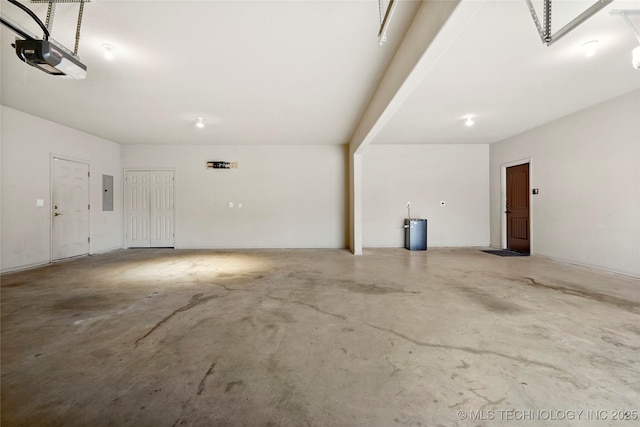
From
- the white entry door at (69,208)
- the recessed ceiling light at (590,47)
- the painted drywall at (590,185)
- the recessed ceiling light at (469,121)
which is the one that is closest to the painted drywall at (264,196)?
the white entry door at (69,208)

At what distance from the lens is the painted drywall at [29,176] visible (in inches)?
187

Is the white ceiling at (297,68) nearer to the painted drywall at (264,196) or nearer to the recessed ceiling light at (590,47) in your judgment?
the recessed ceiling light at (590,47)

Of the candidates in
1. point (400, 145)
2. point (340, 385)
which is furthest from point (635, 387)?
point (400, 145)

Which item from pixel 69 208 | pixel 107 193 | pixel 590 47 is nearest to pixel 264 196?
pixel 107 193

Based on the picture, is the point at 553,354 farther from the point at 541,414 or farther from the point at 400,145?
the point at 400,145

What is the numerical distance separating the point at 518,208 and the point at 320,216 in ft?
16.8

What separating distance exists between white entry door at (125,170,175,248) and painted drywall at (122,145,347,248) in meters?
0.49

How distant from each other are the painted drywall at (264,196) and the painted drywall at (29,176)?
225cm

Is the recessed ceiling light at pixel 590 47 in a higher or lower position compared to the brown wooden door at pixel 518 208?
higher

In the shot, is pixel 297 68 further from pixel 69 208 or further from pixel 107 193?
pixel 107 193

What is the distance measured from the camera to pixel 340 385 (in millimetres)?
1683

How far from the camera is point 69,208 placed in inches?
235

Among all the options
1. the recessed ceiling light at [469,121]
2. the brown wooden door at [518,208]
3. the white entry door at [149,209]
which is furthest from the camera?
the white entry door at [149,209]

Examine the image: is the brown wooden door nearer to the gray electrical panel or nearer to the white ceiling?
the white ceiling
